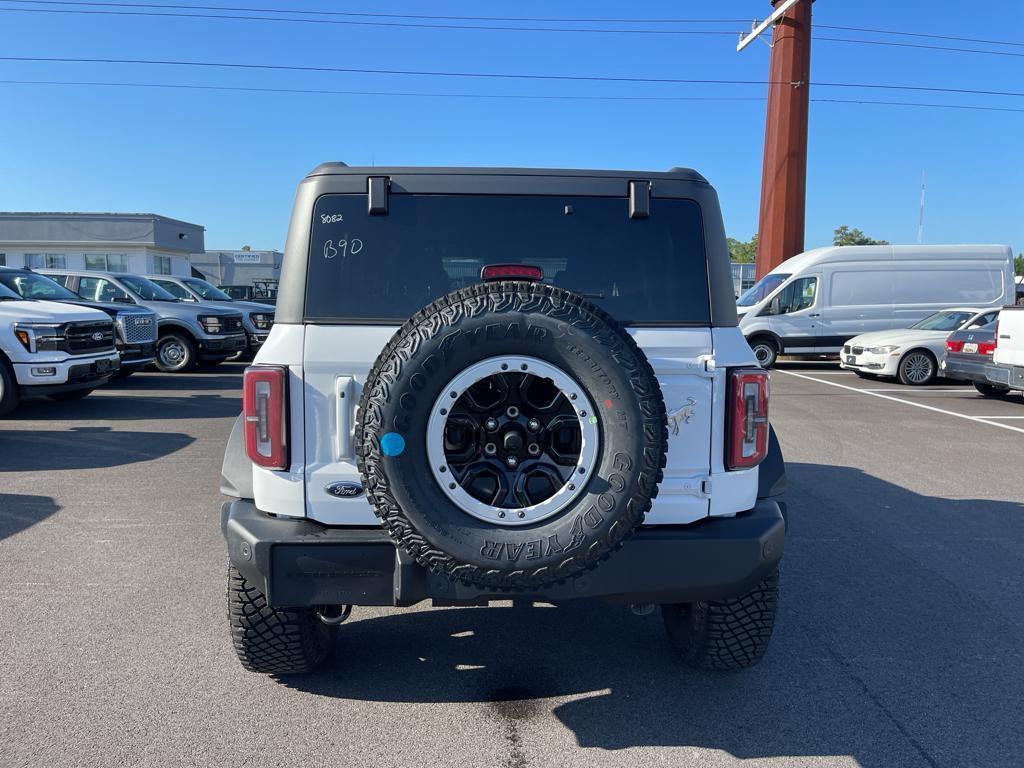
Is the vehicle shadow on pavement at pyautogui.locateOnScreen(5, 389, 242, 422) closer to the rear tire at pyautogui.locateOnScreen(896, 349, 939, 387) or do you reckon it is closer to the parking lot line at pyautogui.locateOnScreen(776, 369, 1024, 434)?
the parking lot line at pyautogui.locateOnScreen(776, 369, 1024, 434)

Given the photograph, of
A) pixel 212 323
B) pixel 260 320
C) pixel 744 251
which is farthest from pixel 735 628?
pixel 744 251

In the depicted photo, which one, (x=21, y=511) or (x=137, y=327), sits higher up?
(x=137, y=327)

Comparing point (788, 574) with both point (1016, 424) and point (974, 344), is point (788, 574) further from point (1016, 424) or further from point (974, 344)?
point (974, 344)

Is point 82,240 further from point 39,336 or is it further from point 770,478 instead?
point 770,478

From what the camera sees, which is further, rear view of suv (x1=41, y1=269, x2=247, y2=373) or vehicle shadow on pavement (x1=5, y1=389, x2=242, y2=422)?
rear view of suv (x1=41, y1=269, x2=247, y2=373)

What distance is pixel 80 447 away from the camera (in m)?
8.31

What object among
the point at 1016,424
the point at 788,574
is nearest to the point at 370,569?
the point at 788,574

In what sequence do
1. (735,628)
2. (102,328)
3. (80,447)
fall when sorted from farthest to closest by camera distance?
1. (102,328)
2. (80,447)
3. (735,628)

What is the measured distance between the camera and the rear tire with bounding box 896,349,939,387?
50.1 ft

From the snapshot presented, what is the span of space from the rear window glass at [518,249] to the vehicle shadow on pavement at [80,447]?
554 centimetres

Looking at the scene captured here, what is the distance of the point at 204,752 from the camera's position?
2.88m

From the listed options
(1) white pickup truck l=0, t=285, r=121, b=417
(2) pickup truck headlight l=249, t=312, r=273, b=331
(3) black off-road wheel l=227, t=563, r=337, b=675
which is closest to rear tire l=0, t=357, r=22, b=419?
(1) white pickup truck l=0, t=285, r=121, b=417

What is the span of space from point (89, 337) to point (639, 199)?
9.42 meters

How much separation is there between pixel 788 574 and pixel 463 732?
251 centimetres
